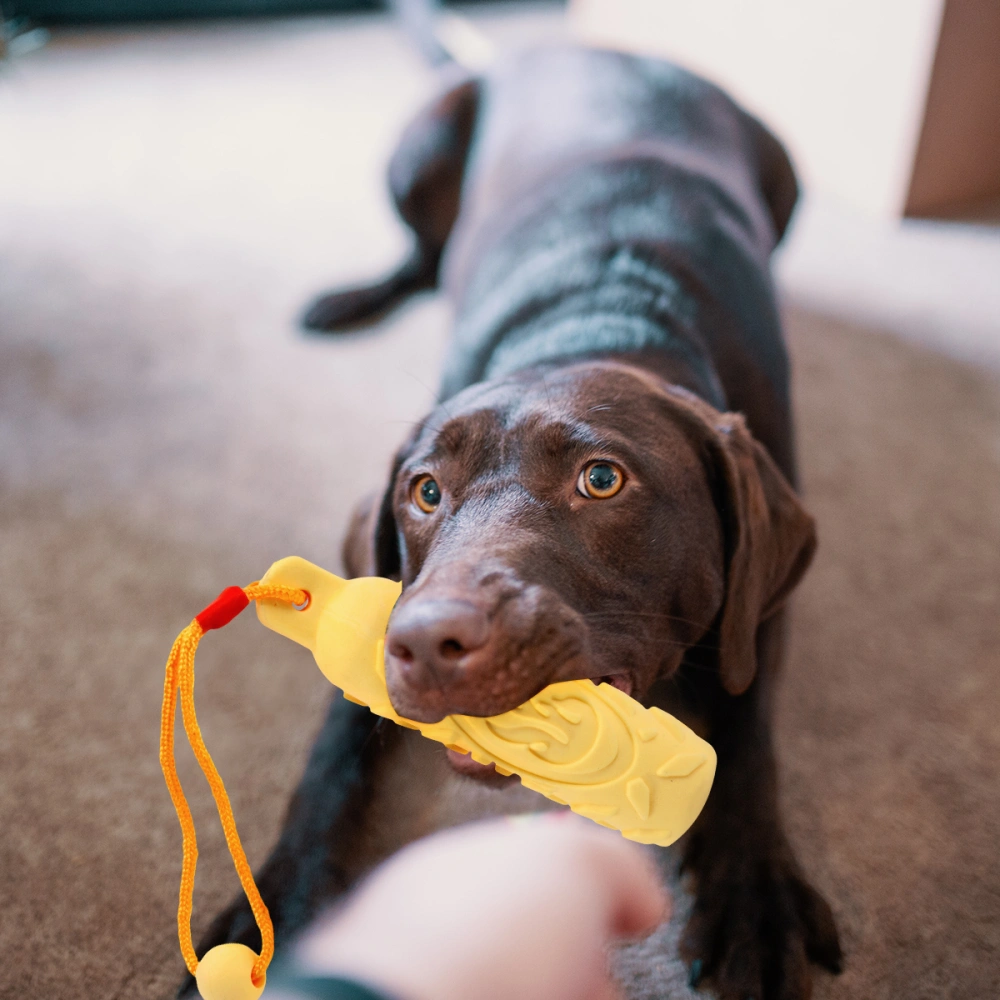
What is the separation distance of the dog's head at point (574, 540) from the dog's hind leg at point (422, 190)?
1.56 meters

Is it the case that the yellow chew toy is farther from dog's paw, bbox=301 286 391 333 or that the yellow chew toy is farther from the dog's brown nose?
dog's paw, bbox=301 286 391 333

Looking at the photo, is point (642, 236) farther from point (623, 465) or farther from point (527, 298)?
point (623, 465)

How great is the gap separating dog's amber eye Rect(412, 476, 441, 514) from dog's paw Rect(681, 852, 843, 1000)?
2.23 feet

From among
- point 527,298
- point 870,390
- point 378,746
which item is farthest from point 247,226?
point 378,746

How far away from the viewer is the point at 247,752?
173 centimetres

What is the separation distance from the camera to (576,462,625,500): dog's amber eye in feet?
4.30

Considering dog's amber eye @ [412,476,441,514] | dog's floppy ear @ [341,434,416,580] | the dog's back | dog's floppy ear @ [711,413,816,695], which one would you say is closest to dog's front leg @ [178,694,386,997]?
dog's floppy ear @ [341,434,416,580]

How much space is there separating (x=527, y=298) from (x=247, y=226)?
6.28 feet

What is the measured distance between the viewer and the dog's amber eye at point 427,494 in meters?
1.40

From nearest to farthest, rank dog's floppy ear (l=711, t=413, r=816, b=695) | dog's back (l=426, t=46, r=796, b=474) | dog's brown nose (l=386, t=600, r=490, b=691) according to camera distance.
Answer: dog's brown nose (l=386, t=600, r=490, b=691) → dog's floppy ear (l=711, t=413, r=816, b=695) → dog's back (l=426, t=46, r=796, b=474)

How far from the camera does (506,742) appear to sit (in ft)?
3.63

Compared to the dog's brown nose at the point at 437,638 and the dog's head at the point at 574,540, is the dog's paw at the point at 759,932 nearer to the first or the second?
the dog's head at the point at 574,540

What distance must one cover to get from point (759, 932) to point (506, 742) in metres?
0.56

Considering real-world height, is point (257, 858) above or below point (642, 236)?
below
